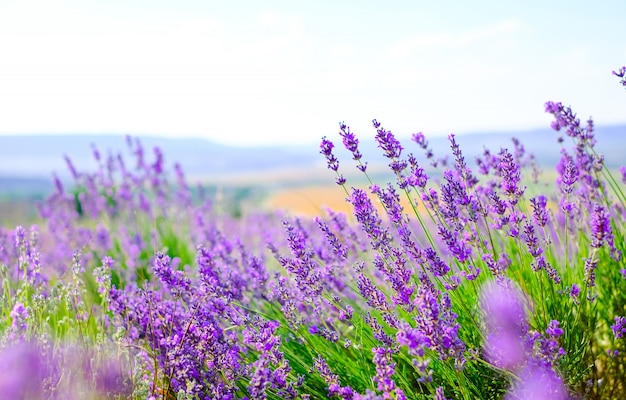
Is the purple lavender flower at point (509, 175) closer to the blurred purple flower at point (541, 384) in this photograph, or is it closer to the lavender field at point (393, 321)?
the lavender field at point (393, 321)

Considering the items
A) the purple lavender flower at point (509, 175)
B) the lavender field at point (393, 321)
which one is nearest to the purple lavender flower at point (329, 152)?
the lavender field at point (393, 321)

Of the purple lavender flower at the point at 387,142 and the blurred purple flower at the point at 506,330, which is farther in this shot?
the purple lavender flower at the point at 387,142

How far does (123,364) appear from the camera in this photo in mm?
2736

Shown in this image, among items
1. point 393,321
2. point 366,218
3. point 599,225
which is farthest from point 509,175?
point 393,321

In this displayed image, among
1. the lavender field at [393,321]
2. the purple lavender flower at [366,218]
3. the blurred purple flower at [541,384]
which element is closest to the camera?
the blurred purple flower at [541,384]

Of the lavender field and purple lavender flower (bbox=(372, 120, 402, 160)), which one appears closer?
the lavender field

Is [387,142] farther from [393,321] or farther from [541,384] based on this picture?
[541,384]

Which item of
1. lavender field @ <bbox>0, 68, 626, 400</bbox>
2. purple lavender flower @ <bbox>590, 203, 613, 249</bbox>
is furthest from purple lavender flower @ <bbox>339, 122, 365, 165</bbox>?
purple lavender flower @ <bbox>590, 203, 613, 249</bbox>

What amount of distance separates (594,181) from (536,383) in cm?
156

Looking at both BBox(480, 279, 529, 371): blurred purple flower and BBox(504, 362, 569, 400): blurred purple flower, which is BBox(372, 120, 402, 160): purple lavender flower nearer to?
BBox(480, 279, 529, 371): blurred purple flower

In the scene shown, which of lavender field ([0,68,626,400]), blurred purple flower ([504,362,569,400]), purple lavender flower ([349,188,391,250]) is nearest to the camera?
blurred purple flower ([504,362,569,400])

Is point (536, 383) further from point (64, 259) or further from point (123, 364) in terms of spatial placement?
point (64, 259)

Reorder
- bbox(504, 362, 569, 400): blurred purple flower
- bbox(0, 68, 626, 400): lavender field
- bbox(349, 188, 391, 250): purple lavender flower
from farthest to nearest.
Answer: bbox(349, 188, 391, 250): purple lavender flower → bbox(0, 68, 626, 400): lavender field → bbox(504, 362, 569, 400): blurred purple flower

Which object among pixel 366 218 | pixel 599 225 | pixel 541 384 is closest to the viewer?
pixel 541 384
